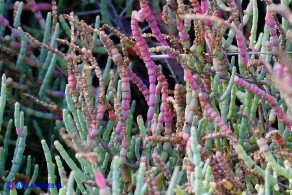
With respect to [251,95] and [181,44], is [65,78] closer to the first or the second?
[181,44]

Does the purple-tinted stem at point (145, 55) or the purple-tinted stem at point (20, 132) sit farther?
the purple-tinted stem at point (20, 132)

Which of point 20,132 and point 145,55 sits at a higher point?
point 145,55

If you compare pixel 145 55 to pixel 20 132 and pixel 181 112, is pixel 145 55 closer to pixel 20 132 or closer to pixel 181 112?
pixel 181 112

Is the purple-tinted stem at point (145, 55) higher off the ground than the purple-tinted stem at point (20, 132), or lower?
higher

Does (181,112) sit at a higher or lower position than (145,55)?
lower

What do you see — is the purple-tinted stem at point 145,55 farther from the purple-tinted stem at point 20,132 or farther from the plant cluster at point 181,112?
the purple-tinted stem at point 20,132

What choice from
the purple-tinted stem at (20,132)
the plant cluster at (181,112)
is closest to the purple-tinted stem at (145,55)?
the plant cluster at (181,112)

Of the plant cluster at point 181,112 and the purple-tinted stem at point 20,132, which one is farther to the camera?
the purple-tinted stem at point 20,132

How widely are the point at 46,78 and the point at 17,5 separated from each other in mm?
234

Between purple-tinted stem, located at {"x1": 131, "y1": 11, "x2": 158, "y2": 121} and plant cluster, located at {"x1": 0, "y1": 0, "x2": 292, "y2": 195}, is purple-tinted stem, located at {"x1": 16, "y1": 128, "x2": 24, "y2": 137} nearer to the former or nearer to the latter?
plant cluster, located at {"x1": 0, "y1": 0, "x2": 292, "y2": 195}

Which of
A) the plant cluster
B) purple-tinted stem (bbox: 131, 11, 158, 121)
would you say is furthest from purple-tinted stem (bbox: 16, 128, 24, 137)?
purple-tinted stem (bbox: 131, 11, 158, 121)

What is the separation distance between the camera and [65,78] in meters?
1.78

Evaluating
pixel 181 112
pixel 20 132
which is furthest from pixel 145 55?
pixel 20 132

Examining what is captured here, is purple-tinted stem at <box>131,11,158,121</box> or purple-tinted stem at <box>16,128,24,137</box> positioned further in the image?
purple-tinted stem at <box>16,128,24,137</box>
